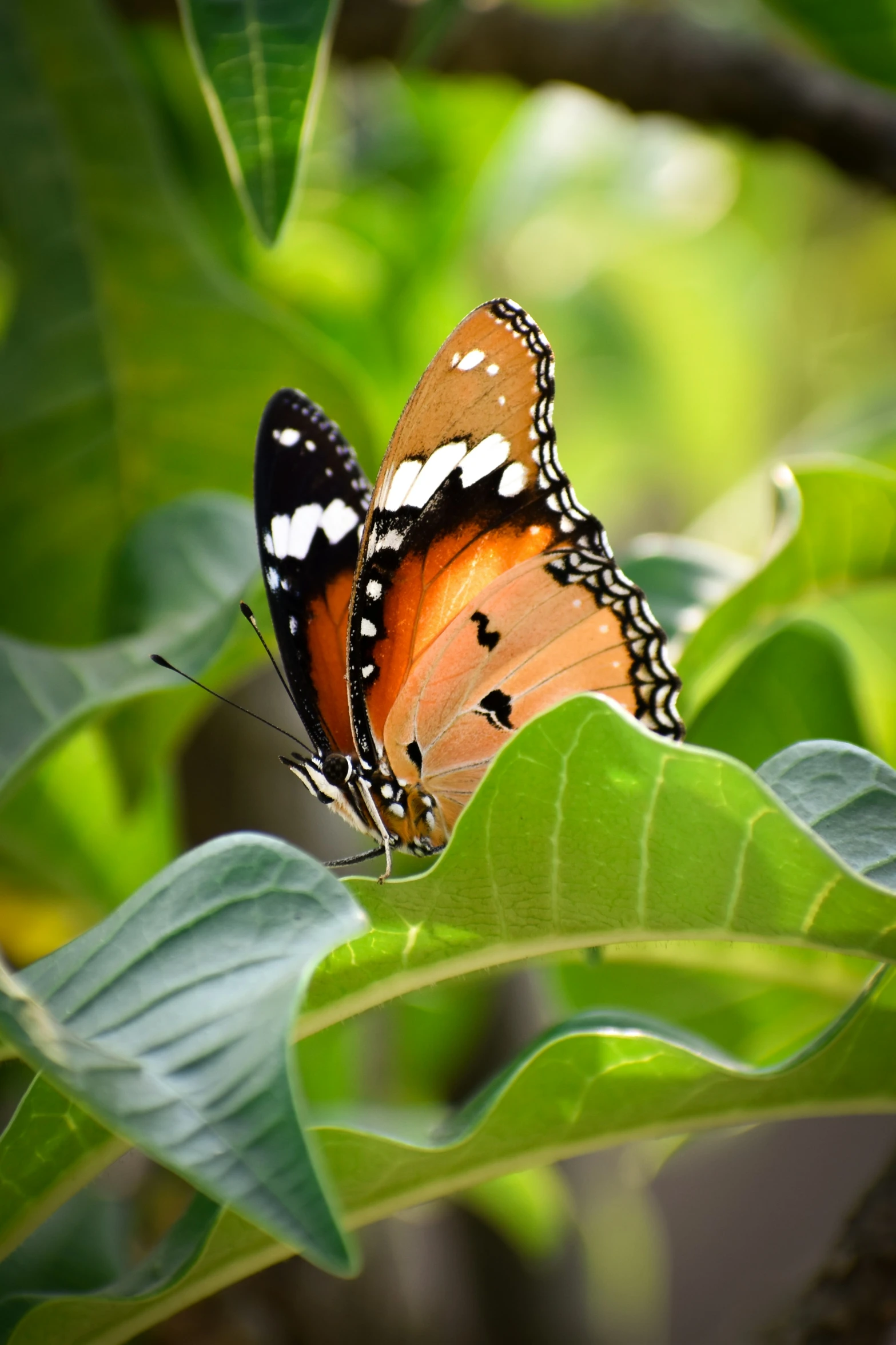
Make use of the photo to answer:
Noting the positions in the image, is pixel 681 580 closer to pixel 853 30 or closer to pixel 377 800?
pixel 377 800

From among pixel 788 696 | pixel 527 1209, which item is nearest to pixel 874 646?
pixel 788 696

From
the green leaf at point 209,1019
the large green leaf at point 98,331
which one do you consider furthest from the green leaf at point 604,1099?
the large green leaf at point 98,331

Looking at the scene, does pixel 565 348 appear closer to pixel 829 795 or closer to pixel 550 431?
pixel 550 431

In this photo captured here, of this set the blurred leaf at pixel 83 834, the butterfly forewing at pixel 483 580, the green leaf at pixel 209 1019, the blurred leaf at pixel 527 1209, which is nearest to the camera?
the green leaf at pixel 209 1019

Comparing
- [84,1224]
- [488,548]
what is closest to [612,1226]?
[84,1224]

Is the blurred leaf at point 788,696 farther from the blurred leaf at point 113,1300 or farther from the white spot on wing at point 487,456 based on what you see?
the blurred leaf at point 113,1300

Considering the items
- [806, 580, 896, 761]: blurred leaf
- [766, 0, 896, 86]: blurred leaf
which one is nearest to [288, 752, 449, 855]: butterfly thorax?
[806, 580, 896, 761]: blurred leaf

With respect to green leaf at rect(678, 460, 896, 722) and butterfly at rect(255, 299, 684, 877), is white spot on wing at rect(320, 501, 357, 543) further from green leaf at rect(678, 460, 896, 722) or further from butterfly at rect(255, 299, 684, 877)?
green leaf at rect(678, 460, 896, 722)
